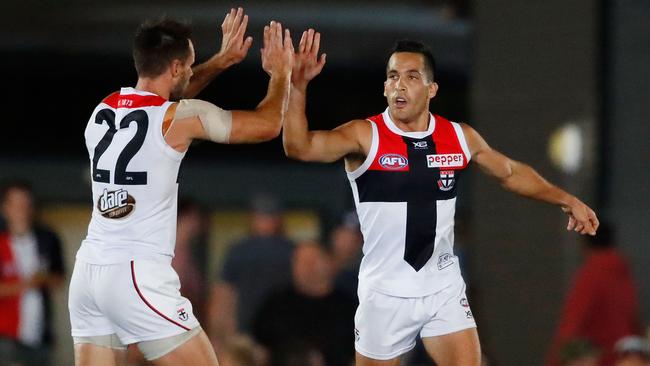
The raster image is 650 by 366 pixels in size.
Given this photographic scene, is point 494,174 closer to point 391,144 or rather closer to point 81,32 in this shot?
point 391,144

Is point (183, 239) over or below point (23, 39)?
below

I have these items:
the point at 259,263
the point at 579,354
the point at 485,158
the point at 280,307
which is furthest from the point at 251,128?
the point at 259,263

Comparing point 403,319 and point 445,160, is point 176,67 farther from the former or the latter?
point 403,319

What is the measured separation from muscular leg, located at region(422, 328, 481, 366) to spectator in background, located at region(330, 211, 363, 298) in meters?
4.17

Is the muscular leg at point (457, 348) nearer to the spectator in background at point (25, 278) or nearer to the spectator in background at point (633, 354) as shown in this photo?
the spectator in background at point (633, 354)

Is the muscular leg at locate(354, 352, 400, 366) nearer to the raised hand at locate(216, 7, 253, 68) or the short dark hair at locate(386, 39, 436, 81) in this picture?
the short dark hair at locate(386, 39, 436, 81)

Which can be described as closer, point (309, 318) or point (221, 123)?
point (221, 123)

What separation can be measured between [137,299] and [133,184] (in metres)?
0.51

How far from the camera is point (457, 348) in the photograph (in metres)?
6.72

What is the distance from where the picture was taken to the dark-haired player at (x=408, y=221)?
22.2ft

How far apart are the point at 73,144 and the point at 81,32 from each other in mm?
1414

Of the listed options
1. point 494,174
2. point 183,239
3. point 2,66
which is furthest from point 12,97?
point 494,174

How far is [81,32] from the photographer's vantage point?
49.4 ft

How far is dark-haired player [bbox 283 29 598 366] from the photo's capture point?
6758 mm
